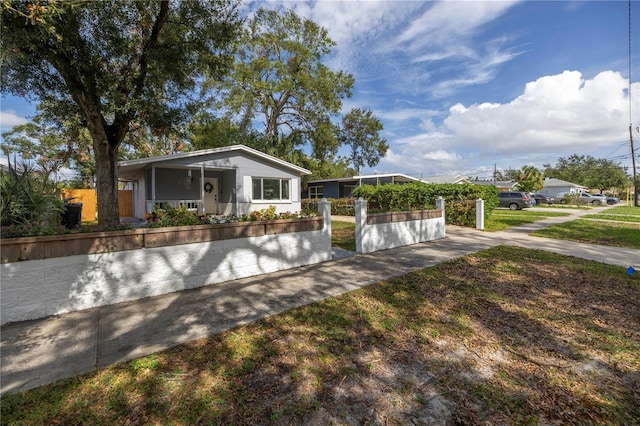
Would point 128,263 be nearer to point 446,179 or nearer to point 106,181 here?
point 106,181

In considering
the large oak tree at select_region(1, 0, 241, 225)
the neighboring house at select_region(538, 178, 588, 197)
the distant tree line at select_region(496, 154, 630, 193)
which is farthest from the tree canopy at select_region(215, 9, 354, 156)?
the neighboring house at select_region(538, 178, 588, 197)

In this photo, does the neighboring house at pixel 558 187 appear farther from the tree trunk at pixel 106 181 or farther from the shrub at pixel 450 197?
the tree trunk at pixel 106 181

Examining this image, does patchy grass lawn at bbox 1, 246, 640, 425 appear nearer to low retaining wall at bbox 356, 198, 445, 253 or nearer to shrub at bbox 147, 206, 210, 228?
shrub at bbox 147, 206, 210, 228

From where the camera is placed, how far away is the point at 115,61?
6.07 metres

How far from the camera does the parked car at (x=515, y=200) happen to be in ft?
79.5

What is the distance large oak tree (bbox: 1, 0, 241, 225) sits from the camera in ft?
17.2

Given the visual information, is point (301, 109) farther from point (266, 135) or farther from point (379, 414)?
point (379, 414)

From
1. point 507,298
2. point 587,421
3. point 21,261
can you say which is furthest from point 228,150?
point 587,421

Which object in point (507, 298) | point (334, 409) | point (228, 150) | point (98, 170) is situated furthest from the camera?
point (228, 150)

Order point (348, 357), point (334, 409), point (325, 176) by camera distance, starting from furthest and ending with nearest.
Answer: point (325, 176)
point (348, 357)
point (334, 409)

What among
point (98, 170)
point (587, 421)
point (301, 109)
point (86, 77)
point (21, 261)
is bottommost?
point (587, 421)

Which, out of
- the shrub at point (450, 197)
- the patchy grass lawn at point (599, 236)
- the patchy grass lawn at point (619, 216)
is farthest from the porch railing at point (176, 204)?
the patchy grass lawn at point (619, 216)

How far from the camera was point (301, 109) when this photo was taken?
22016 millimetres

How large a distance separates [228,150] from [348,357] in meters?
12.2
